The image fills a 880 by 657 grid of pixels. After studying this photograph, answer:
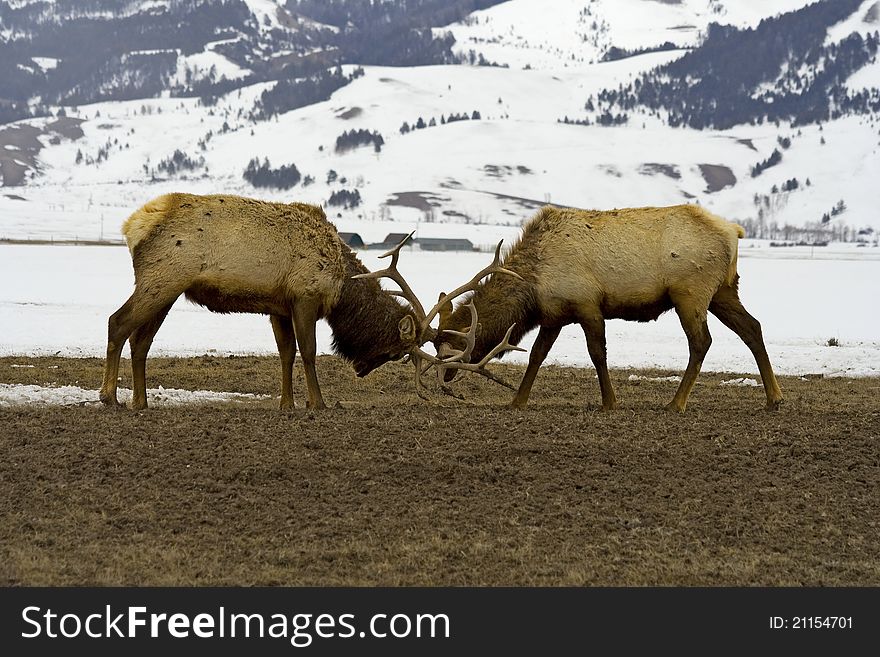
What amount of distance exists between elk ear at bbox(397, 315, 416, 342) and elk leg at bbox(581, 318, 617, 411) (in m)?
2.31

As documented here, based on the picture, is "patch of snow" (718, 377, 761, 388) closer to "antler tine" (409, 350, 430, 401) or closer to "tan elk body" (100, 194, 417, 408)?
"antler tine" (409, 350, 430, 401)

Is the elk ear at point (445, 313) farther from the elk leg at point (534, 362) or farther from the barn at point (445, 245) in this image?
the barn at point (445, 245)

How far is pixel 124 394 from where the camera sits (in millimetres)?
16266

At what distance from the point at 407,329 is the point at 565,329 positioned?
Answer: 17240 millimetres

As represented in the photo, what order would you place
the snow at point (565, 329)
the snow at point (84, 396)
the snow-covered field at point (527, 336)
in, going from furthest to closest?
1. the snow at point (565, 329)
2. the snow-covered field at point (527, 336)
3. the snow at point (84, 396)

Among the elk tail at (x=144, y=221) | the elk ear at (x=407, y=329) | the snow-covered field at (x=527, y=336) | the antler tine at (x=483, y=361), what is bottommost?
the snow-covered field at (x=527, y=336)

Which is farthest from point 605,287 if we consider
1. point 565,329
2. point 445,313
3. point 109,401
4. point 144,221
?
point 565,329

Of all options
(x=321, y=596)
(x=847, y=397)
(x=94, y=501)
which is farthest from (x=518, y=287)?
(x=321, y=596)

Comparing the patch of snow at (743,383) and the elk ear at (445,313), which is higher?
the elk ear at (445,313)

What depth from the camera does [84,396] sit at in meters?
15.1

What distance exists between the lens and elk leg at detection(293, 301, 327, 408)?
579 inches

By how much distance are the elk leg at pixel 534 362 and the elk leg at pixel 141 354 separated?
4.80m

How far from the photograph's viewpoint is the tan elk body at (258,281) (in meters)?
14.0

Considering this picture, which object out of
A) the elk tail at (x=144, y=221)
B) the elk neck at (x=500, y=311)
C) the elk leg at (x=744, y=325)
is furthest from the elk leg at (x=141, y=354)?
the elk leg at (x=744, y=325)
